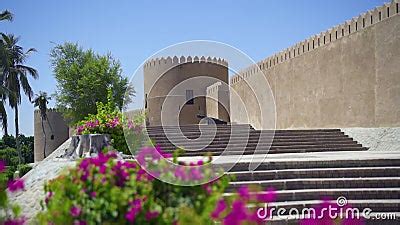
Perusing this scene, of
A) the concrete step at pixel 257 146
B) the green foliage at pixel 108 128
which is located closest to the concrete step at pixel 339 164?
the green foliage at pixel 108 128

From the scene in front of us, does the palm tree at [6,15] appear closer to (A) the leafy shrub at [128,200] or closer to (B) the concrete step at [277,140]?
(B) the concrete step at [277,140]

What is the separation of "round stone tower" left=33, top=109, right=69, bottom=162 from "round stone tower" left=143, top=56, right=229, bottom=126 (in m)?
13.2

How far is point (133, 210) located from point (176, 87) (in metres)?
25.6

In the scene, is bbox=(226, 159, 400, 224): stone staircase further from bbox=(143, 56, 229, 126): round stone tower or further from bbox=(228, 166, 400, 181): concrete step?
bbox=(143, 56, 229, 126): round stone tower

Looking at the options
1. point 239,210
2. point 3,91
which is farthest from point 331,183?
point 3,91

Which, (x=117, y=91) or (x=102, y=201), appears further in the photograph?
(x=117, y=91)

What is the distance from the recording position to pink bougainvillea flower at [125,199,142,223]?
2.15 metres

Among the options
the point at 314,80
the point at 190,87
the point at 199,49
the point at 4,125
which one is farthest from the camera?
the point at 190,87

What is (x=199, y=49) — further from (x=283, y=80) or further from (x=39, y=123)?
(x=39, y=123)

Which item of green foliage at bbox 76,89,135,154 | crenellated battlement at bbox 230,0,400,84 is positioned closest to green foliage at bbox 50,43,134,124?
crenellated battlement at bbox 230,0,400,84

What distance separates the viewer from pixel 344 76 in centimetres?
1389

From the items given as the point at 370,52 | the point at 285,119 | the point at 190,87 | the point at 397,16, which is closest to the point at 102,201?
the point at 397,16

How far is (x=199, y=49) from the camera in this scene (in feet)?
15.9

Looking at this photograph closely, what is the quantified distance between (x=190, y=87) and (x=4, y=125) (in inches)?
458
